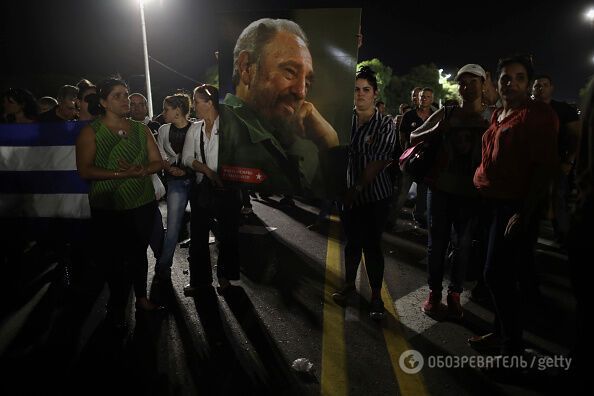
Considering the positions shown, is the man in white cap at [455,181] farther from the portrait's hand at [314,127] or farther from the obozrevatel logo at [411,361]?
the portrait's hand at [314,127]

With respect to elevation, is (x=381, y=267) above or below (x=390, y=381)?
above

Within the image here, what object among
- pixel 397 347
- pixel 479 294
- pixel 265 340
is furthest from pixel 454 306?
pixel 265 340

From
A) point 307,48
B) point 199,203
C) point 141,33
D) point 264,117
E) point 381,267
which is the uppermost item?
point 141,33

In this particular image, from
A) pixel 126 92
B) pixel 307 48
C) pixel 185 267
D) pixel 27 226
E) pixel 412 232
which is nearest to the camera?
pixel 307 48

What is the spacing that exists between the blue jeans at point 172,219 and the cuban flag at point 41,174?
2.66 ft

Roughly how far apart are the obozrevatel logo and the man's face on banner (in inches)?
75.9

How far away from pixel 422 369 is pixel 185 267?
9.90 ft

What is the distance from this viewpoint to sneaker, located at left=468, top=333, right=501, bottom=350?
3049mm

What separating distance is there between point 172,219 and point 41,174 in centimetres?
139

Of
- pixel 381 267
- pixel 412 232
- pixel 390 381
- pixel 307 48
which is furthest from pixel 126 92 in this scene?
pixel 412 232

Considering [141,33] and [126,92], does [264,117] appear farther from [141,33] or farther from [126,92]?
[141,33]

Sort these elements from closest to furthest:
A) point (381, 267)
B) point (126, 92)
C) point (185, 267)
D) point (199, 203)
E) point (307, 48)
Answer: point (307, 48) → point (126, 92) → point (381, 267) → point (199, 203) → point (185, 267)

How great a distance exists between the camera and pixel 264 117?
2.95 m

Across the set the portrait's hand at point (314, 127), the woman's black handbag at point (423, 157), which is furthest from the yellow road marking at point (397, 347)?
the portrait's hand at point (314, 127)
